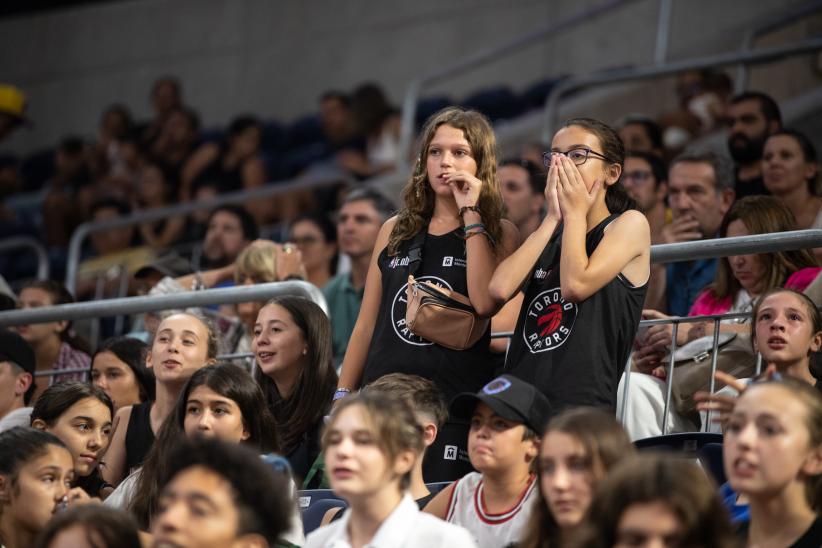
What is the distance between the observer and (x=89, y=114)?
15.7m

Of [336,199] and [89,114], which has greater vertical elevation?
[89,114]

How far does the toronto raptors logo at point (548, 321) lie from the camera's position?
14.9ft

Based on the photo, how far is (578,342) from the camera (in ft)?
14.7

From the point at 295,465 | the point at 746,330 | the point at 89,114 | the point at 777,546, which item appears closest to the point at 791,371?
the point at 746,330

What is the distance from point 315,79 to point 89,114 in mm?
2944

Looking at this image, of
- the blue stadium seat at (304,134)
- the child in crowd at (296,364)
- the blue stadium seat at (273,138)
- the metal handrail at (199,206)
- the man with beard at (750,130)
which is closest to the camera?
the child in crowd at (296,364)

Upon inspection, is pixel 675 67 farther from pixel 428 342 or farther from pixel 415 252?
pixel 428 342

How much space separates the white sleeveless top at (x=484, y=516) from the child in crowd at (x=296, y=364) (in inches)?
45.3

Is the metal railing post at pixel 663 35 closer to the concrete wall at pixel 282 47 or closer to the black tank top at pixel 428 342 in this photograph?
the concrete wall at pixel 282 47

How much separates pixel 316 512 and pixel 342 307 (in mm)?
2525

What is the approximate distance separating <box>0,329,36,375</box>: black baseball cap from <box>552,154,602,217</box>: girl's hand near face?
2886mm

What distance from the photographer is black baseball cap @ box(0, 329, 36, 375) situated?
20.8ft

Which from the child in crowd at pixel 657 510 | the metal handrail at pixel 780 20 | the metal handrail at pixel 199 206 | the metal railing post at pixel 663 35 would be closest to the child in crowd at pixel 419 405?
the child in crowd at pixel 657 510

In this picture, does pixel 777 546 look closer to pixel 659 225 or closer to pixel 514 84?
pixel 659 225
